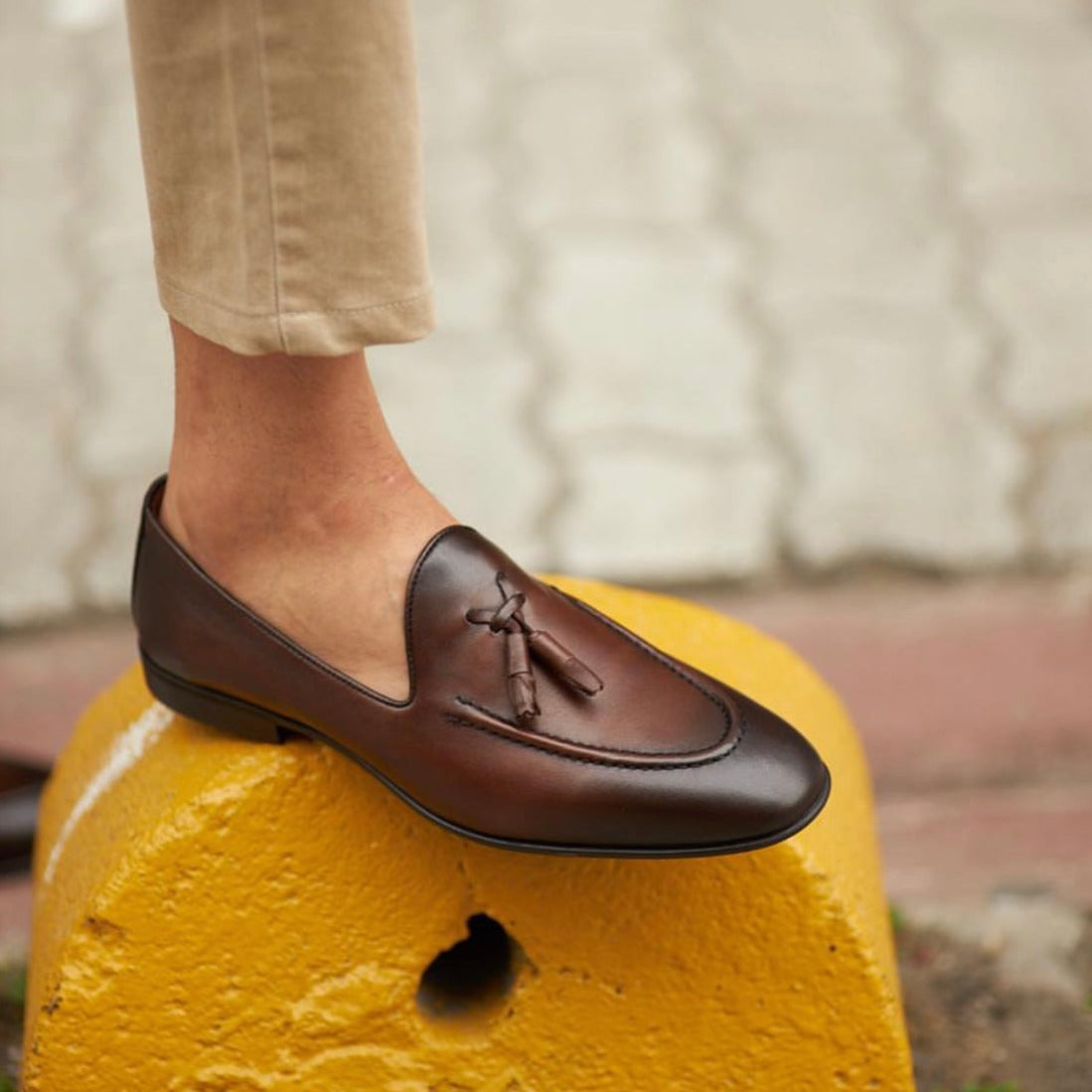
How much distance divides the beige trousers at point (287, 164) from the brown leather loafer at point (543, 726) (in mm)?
245

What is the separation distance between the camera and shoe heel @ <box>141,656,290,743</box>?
1430mm

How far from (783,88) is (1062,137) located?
0.63 metres

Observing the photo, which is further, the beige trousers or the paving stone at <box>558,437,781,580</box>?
the paving stone at <box>558,437,781,580</box>

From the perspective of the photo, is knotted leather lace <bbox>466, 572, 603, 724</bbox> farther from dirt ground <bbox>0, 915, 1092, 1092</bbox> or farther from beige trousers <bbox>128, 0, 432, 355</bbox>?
dirt ground <bbox>0, 915, 1092, 1092</bbox>

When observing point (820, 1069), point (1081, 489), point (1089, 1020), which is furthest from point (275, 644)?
point (1081, 489)

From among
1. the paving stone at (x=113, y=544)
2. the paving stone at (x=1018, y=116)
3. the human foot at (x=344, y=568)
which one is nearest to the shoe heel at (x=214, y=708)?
the human foot at (x=344, y=568)

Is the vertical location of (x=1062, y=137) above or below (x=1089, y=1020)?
above

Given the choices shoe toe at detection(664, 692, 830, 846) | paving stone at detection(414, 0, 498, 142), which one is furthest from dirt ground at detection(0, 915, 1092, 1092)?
paving stone at detection(414, 0, 498, 142)

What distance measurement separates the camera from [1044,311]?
318 cm

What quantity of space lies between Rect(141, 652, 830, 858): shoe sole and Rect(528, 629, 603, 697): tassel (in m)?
0.13

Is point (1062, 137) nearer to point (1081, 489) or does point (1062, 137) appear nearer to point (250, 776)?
point (1081, 489)

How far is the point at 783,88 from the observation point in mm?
3754

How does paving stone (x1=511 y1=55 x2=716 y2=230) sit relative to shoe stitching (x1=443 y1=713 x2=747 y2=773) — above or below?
below

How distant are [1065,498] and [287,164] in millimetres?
1992
